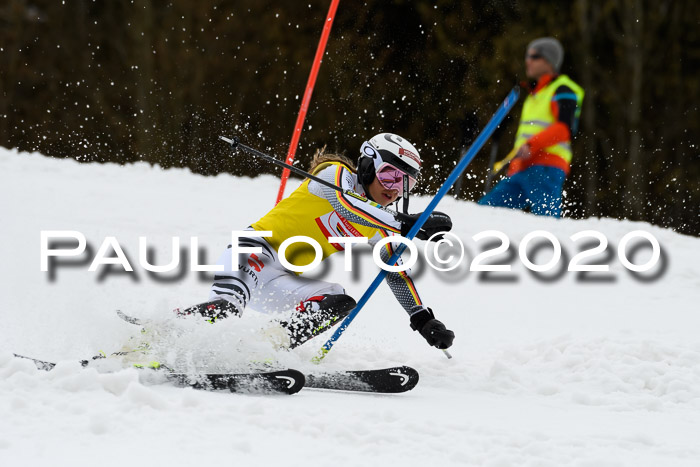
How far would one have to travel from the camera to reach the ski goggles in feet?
14.3

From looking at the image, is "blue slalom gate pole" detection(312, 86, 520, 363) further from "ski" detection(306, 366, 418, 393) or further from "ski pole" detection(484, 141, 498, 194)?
"ski pole" detection(484, 141, 498, 194)

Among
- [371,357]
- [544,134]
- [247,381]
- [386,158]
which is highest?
[544,134]

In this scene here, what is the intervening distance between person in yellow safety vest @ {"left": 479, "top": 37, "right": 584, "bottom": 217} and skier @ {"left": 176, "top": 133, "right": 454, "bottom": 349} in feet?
12.6

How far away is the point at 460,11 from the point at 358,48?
2200mm

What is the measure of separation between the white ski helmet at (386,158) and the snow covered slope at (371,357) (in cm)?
85

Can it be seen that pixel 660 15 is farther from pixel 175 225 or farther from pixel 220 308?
pixel 220 308

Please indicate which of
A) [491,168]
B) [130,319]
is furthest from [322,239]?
[491,168]

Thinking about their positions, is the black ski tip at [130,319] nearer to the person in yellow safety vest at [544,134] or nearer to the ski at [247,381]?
the ski at [247,381]

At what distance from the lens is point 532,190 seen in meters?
8.19

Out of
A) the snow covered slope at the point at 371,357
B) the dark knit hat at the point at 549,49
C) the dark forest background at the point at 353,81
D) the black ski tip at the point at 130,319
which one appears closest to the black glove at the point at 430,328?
the snow covered slope at the point at 371,357

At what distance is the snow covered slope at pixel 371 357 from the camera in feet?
9.69

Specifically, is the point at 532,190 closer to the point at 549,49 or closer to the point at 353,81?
the point at 549,49

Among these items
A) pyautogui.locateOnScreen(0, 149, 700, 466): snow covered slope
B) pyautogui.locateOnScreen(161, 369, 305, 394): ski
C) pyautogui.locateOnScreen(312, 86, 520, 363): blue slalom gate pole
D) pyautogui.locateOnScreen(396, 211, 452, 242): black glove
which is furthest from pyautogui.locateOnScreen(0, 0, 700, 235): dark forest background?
pyautogui.locateOnScreen(161, 369, 305, 394): ski

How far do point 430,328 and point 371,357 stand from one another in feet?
2.29
